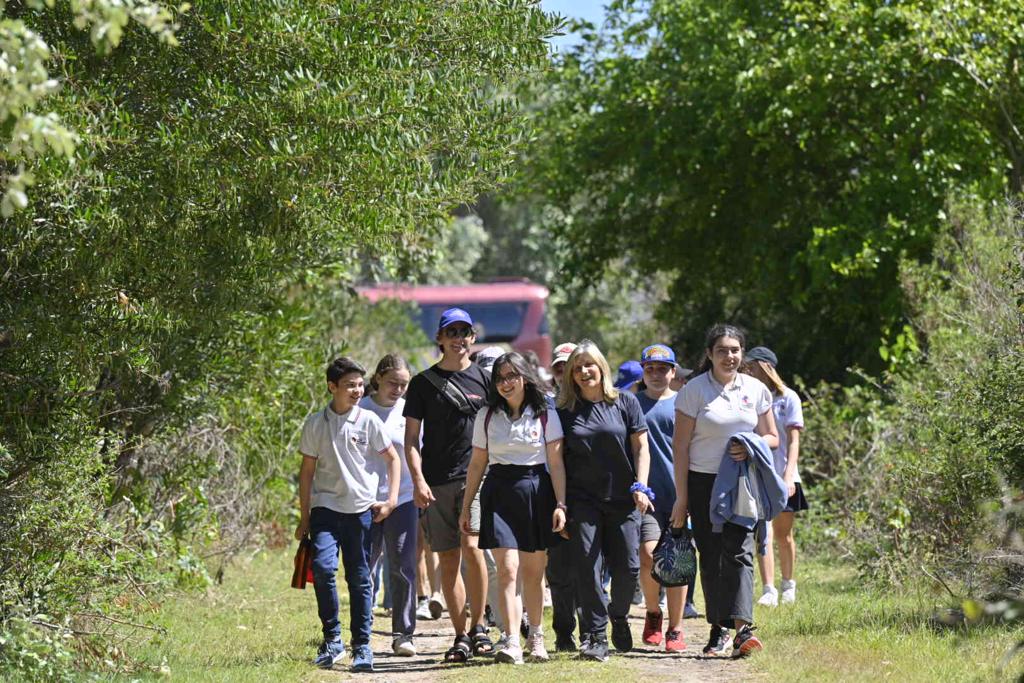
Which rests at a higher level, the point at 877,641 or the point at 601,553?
the point at 601,553

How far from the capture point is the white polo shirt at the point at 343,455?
27.5ft

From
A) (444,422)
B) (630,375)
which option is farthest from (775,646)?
(630,375)

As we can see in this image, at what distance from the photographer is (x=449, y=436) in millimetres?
8875

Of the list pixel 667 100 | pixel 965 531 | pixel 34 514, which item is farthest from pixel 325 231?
pixel 667 100

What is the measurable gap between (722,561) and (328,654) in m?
2.37

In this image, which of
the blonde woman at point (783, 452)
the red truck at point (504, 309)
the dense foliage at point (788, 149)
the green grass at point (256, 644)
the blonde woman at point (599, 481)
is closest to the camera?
the green grass at point (256, 644)

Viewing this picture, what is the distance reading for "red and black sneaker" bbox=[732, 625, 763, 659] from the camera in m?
8.29

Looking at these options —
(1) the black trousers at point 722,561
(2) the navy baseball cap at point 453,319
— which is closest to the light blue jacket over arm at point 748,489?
(1) the black trousers at point 722,561

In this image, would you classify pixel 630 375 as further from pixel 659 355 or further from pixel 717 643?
pixel 717 643

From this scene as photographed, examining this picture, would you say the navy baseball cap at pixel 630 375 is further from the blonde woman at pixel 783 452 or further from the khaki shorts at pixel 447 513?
the khaki shorts at pixel 447 513

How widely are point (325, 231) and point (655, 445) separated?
2.87 metres

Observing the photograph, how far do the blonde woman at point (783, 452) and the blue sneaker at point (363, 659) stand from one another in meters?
3.27

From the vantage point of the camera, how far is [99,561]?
26.1ft

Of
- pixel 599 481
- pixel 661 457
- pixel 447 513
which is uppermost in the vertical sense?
pixel 661 457
